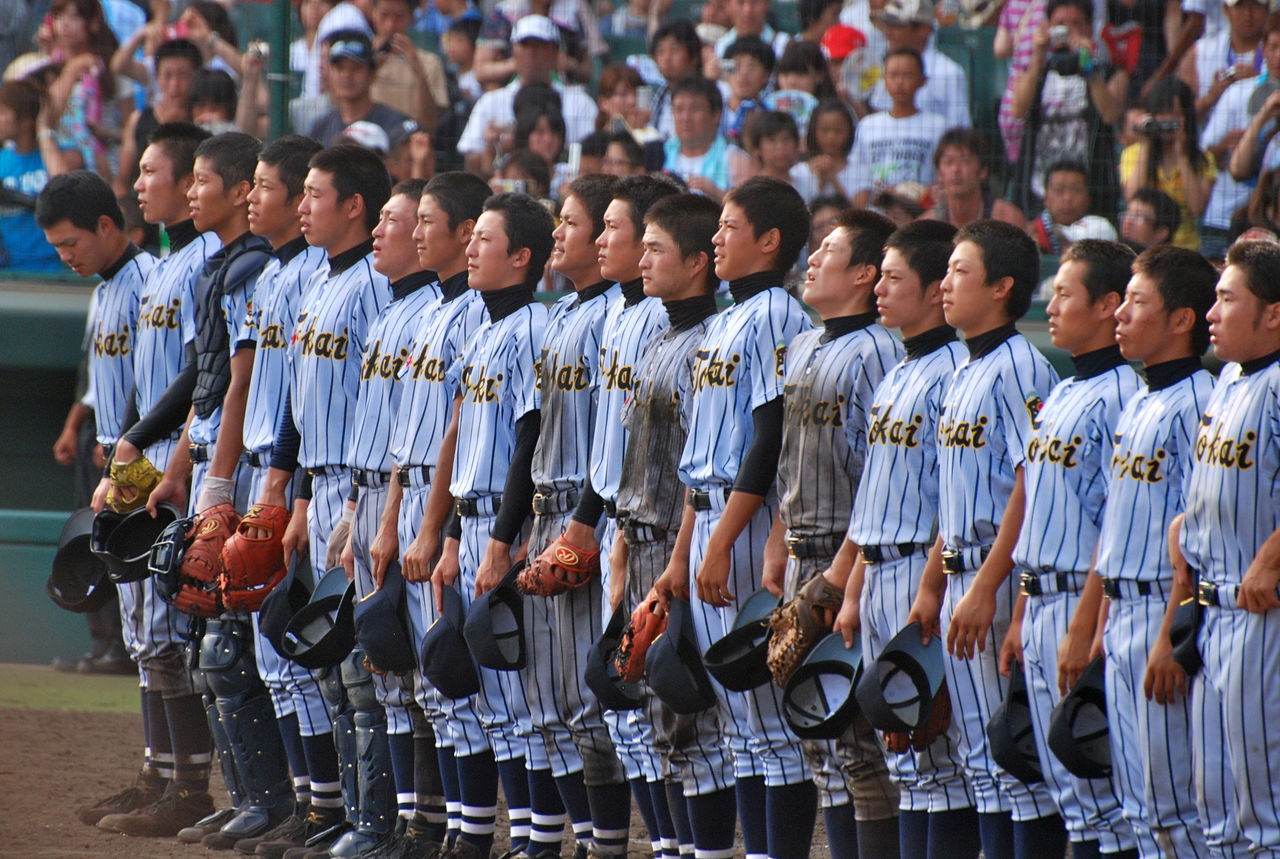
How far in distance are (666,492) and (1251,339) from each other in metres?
1.59

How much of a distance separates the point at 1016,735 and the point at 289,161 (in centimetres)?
311

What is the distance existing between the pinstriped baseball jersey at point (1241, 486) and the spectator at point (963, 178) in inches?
148

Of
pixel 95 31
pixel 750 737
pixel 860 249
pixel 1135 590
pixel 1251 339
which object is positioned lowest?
pixel 750 737

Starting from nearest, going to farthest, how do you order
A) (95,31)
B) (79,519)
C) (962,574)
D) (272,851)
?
(962,574) → (272,851) → (79,519) → (95,31)

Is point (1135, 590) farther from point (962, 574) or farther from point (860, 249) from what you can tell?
point (860, 249)

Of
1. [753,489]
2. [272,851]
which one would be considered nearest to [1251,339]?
[753,489]

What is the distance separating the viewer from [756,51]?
833 cm

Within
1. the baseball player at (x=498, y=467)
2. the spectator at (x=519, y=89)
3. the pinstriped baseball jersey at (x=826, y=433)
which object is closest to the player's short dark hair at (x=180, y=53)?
the spectator at (x=519, y=89)

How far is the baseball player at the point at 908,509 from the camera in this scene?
397 cm

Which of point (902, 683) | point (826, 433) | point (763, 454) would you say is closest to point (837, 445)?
point (826, 433)

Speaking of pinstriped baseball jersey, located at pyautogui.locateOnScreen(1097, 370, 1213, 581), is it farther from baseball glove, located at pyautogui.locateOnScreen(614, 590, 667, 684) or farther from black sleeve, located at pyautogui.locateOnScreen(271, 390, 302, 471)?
black sleeve, located at pyautogui.locateOnScreen(271, 390, 302, 471)

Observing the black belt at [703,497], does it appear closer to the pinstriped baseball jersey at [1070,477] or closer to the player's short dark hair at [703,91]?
the pinstriped baseball jersey at [1070,477]

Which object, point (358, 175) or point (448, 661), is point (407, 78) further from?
point (448, 661)

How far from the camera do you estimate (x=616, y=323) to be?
4.79 metres
